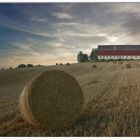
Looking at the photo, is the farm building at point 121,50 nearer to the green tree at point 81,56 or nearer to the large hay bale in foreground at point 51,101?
the green tree at point 81,56

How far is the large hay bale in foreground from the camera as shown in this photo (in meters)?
6.73

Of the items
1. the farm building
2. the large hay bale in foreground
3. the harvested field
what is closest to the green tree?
the farm building

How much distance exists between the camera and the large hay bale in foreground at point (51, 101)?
22.1 ft

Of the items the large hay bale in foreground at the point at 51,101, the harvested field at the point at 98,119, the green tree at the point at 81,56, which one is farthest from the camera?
the green tree at the point at 81,56

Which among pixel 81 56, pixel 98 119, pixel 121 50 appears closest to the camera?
pixel 98 119

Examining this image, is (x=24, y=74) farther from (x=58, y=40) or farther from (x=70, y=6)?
(x=70, y=6)

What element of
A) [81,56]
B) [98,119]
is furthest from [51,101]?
[81,56]

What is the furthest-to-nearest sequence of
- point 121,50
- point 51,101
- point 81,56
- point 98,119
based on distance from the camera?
1. point 81,56
2. point 121,50
3. point 98,119
4. point 51,101

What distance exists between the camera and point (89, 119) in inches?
287

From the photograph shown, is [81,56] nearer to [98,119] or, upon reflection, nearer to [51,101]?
[98,119]

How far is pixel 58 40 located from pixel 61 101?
504cm

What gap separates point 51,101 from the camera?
22.9 feet

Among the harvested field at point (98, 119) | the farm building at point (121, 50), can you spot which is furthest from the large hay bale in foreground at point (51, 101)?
the farm building at point (121, 50)

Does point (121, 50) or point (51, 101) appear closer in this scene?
point (51, 101)
